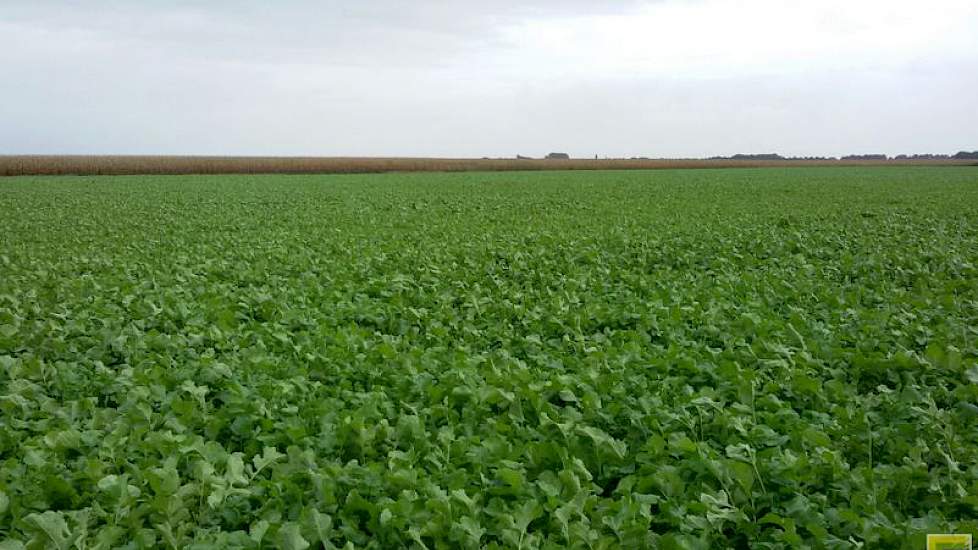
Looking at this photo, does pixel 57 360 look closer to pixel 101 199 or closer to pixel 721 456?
pixel 721 456

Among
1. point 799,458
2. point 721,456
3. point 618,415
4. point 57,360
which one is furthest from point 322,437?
point 57,360

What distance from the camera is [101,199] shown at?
2545 cm

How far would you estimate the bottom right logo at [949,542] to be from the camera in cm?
312

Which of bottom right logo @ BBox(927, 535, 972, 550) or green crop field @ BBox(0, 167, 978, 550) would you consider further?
green crop field @ BBox(0, 167, 978, 550)

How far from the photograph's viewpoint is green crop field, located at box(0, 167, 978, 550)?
3443 mm

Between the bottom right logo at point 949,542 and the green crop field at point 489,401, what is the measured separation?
0.21 ft

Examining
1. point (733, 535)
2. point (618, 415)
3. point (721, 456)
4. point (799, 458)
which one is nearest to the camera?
point (733, 535)

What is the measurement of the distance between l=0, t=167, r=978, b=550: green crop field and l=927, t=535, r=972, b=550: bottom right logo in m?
0.06

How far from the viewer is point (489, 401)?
483 cm

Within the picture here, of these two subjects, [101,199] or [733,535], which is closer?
[733,535]

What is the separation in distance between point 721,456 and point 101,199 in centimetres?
2619

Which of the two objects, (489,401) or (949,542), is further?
(489,401)

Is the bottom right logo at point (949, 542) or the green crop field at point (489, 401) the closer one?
the bottom right logo at point (949, 542)

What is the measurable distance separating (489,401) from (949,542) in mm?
2610
